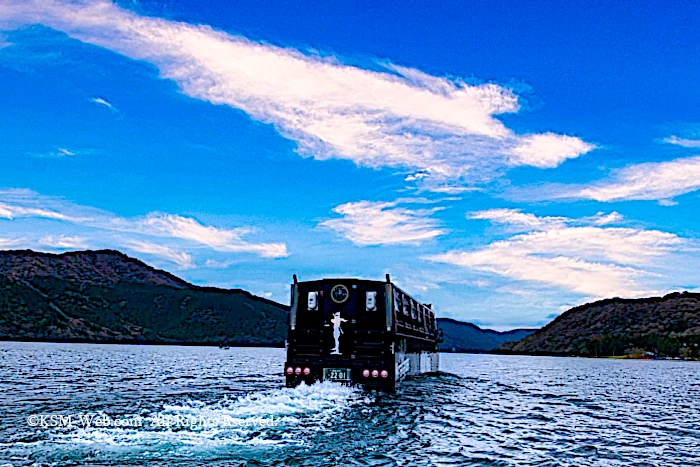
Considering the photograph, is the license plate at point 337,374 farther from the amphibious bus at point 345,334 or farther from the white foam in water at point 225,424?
the white foam in water at point 225,424

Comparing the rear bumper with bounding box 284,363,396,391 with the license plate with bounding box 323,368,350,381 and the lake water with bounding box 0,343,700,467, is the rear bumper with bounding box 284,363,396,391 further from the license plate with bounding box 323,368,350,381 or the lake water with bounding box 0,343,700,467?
the lake water with bounding box 0,343,700,467

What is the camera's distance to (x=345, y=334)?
33.7 meters

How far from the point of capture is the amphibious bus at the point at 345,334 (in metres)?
32.7

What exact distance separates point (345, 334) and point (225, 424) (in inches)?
536

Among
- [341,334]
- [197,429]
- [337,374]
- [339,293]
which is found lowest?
[197,429]

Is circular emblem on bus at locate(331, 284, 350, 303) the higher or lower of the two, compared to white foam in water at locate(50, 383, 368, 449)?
higher

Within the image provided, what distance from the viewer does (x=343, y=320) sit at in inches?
1330

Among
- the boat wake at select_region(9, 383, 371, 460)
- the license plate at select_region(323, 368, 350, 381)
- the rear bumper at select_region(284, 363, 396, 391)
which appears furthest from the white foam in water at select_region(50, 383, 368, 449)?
the license plate at select_region(323, 368, 350, 381)

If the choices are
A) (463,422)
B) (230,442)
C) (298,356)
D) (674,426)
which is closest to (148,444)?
(230,442)

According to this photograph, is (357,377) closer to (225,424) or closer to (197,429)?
(225,424)

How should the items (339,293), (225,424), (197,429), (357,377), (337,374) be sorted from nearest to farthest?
(197,429), (225,424), (357,377), (337,374), (339,293)

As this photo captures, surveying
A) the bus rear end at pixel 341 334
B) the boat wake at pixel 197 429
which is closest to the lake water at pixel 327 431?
the boat wake at pixel 197 429

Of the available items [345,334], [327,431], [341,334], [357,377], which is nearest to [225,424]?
[327,431]

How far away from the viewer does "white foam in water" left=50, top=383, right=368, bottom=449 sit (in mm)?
17516
